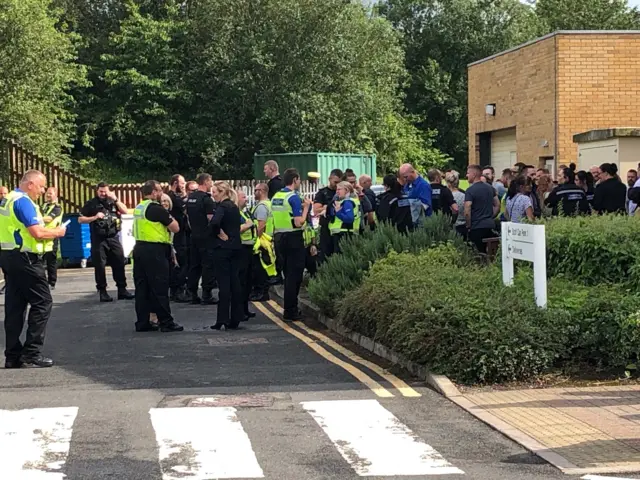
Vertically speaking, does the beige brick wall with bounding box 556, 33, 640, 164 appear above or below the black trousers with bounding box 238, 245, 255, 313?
above

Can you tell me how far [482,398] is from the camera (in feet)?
29.3

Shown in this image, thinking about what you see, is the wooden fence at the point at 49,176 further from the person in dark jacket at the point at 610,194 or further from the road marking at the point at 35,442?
the road marking at the point at 35,442

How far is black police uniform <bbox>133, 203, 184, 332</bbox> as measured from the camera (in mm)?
13359

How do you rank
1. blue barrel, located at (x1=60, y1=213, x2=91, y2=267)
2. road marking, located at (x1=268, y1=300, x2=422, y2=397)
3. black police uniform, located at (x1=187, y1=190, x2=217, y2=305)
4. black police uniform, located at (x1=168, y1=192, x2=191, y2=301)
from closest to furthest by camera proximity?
road marking, located at (x1=268, y1=300, x2=422, y2=397) < black police uniform, located at (x1=187, y1=190, x2=217, y2=305) < black police uniform, located at (x1=168, y1=192, x2=191, y2=301) < blue barrel, located at (x1=60, y1=213, x2=91, y2=267)

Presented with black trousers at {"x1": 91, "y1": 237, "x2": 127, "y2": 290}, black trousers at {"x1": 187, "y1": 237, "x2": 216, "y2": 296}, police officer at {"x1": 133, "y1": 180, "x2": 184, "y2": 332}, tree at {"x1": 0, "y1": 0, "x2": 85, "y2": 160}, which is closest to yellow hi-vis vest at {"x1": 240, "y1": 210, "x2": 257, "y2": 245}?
black trousers at {"x1": 187, "y1": 237, "x2": 216, "y2": 296}

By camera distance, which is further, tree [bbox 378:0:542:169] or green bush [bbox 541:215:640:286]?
tree [bbox 378:0:542:169]

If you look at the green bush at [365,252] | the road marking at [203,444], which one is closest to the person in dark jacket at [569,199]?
the green bush at [365,252]

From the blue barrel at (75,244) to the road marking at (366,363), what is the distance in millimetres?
12311

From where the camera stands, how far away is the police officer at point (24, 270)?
34.8 ft

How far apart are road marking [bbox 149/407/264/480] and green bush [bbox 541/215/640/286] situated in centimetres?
458

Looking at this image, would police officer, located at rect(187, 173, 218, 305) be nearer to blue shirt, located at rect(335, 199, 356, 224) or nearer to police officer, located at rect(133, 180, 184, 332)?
police officer, located at rect(133, 180, 184, 332)

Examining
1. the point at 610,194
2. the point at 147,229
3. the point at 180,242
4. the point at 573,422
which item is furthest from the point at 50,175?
the point at 573,422

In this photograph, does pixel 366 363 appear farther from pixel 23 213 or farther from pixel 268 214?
pixel 268 214

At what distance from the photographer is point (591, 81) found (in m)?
25.7
